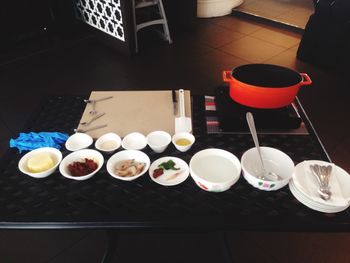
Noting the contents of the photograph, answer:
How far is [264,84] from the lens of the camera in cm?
111

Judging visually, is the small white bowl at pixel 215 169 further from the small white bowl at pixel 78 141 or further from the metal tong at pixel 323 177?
the small white bowl at pixel 78 141

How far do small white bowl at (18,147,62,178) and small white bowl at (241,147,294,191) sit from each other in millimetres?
612

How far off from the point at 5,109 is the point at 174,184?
2180 mm

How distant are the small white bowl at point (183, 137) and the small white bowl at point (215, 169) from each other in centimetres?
7

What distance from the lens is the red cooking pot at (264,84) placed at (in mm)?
982

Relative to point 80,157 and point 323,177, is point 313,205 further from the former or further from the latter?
point 80,157

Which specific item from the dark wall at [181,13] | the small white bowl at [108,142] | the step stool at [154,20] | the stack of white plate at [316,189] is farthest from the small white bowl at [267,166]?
the dark wall at [181,13]

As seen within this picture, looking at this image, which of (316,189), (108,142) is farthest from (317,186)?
(108,142)

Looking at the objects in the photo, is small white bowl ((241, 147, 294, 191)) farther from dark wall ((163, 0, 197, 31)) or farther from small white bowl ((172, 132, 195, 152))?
dark wall ((163, 0, 197, 31))

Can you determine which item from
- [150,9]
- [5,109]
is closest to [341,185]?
[5,109]

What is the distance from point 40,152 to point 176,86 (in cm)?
184

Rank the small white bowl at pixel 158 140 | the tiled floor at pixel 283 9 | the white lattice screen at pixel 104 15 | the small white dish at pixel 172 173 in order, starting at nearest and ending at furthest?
the small white dish at pixel 172 173 → the small white bowl at pixel 158 140 → the white lattice screen at pixel 104 15 → the tiled floor at pixel 283 9

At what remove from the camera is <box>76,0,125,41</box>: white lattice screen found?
300 centimetres

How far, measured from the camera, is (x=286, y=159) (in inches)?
36.0
